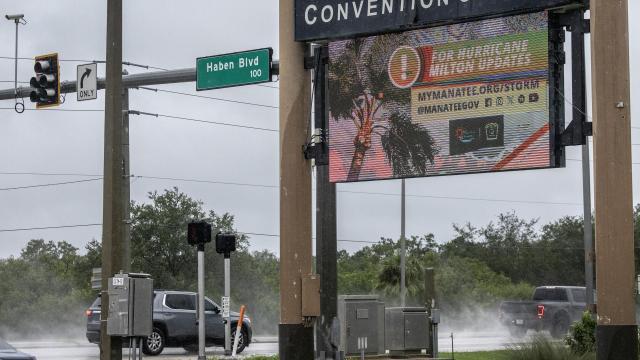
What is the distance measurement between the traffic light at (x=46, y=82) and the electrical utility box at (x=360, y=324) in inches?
397

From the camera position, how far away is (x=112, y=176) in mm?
20234

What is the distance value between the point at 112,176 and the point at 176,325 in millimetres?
11216

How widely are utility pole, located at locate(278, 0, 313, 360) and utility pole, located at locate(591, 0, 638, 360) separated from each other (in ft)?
17.1

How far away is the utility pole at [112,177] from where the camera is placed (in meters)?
20.1

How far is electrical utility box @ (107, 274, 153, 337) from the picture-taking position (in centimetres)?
2005

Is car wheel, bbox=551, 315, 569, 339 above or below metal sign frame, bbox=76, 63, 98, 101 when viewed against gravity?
below

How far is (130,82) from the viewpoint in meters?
29.0

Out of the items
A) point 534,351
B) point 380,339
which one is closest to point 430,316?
point 380,339

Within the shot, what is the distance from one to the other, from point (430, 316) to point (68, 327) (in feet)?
95.2

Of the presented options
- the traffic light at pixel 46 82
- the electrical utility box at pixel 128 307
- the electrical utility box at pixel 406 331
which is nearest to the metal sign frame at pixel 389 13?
the electrical utility box at pixel 128 307

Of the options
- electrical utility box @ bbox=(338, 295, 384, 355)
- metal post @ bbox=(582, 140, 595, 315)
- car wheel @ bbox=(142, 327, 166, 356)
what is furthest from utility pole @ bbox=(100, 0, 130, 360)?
metal post @ bbox=(582, 140, 595, 315)

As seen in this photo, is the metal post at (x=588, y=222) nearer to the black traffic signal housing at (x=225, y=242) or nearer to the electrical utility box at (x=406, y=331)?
the electrical utility box at (x=406, y=331)

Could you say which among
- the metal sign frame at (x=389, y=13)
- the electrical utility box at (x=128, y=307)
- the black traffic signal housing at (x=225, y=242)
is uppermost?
the metal sign frame at (x=389, y=13)

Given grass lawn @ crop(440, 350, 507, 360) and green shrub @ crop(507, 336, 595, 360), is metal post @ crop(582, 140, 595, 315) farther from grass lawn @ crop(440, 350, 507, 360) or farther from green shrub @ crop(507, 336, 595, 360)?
green shrub @ crop(507, 336, 595, 360)
